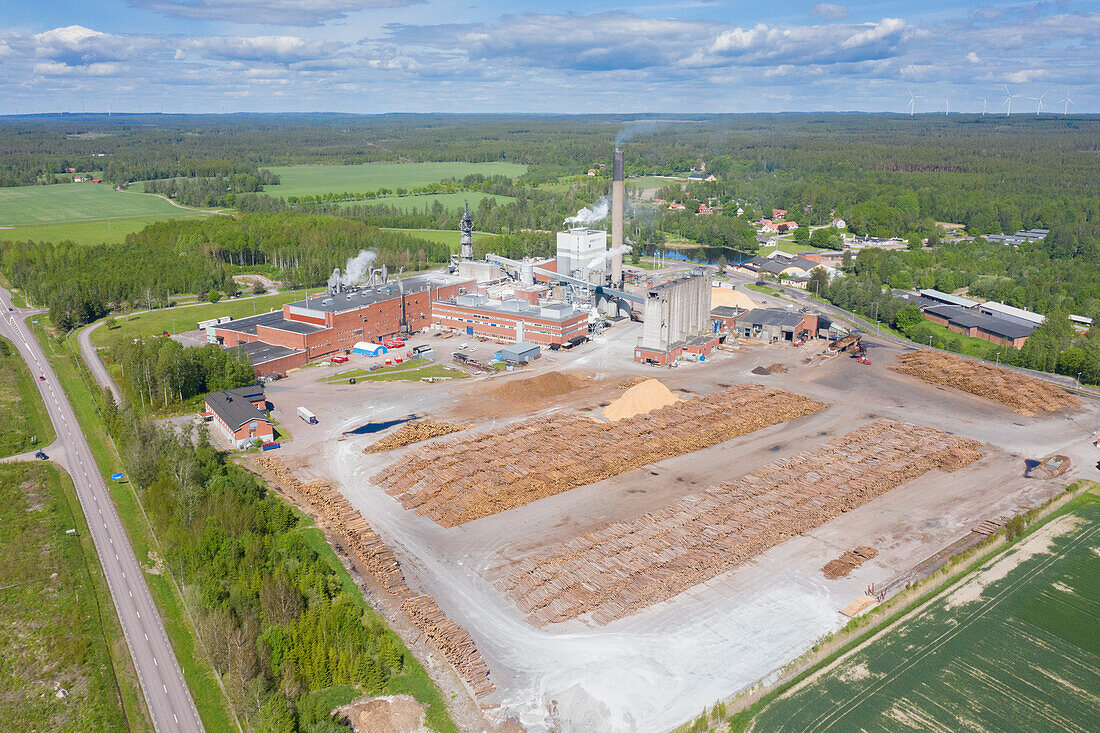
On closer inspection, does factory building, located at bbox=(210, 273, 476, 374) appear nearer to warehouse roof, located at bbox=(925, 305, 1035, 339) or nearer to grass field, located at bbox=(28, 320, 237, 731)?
grass field, located at bbox=(28, 320, 237, 731)

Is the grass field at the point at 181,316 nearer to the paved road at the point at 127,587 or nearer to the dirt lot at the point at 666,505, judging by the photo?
the paved road at the point at 127,587

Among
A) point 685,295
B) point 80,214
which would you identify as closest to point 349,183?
point 80,214

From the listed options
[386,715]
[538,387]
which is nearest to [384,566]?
[386,715]

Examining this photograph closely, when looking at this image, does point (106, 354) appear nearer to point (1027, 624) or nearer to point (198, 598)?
point (198, 598)

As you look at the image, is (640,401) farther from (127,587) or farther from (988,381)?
(127,587)

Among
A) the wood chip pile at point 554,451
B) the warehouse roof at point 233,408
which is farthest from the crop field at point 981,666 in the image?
the warehouse roof at point 233,408

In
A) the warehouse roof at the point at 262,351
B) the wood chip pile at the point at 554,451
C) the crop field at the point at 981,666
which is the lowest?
the crop field at the point at 981,666
